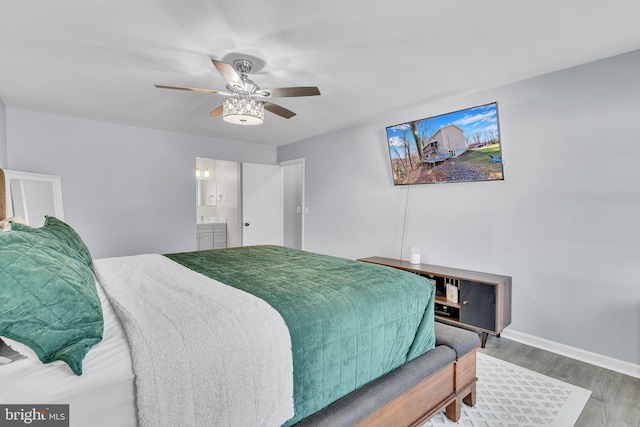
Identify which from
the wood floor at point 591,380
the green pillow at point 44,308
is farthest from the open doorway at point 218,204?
the green pillow at point 44,308

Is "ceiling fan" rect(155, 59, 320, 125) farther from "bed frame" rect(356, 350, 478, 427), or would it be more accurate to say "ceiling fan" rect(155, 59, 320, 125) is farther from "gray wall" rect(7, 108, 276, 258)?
"gray wall" rect(7, 108, 276, 258)

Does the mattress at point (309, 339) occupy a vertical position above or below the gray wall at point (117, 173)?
below

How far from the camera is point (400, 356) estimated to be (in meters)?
1.67

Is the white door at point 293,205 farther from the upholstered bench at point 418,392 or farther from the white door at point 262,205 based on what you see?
the upholstered bench at point 418,392

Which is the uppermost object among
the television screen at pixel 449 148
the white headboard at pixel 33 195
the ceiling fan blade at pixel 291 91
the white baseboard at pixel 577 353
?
the ceiling fan blade at pixel 291 91

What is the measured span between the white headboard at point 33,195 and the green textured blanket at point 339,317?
2471mm

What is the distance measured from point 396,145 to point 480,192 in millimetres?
1127

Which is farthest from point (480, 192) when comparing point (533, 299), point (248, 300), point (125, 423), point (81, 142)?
point (81, 142)

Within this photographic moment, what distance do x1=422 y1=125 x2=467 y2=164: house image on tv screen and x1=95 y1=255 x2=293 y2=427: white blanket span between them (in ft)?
8.93

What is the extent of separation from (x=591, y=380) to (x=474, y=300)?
92 cm

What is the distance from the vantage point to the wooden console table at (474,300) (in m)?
2.75

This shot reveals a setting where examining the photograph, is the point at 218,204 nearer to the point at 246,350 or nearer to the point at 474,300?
the point at 474,300

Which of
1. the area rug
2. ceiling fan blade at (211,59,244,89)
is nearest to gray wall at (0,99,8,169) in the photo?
ceiling fan blade at (211,59,244,89)

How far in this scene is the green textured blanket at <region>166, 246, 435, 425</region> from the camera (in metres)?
1.31
